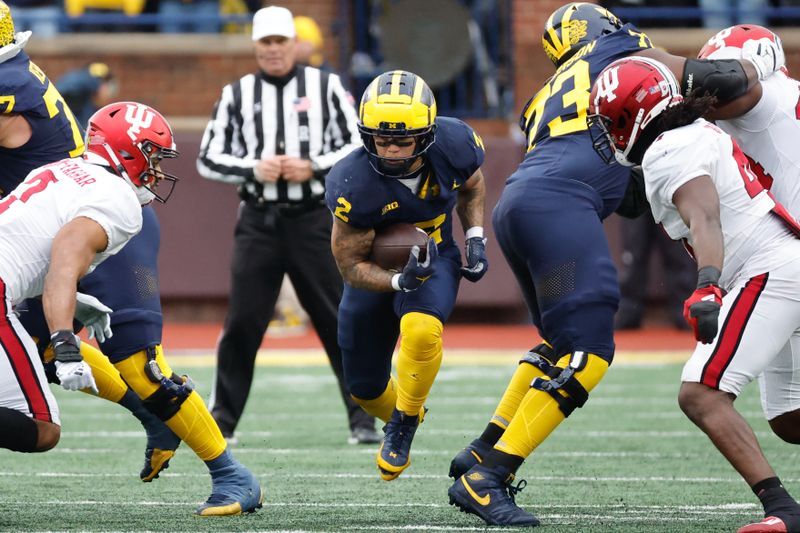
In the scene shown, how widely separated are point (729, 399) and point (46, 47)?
9.31 m

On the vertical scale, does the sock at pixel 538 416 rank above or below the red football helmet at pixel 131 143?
below

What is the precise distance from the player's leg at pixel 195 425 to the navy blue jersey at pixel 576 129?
51.3 inches

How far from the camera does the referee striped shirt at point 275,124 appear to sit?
7043 mm

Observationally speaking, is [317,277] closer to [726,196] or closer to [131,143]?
[131,143]

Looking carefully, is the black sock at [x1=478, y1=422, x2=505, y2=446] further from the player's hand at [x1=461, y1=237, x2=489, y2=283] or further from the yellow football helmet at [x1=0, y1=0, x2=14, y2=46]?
the yellow football helmet at [x1=0, y1=0, x2=14, y2=46]

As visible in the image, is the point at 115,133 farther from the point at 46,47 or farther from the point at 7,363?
the point at 46,47

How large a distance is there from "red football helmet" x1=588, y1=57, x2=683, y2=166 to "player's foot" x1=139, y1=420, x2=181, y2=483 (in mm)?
1875

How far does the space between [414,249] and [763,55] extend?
1.31 m

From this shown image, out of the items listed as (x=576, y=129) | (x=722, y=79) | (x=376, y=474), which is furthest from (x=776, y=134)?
(x=376, y=474)

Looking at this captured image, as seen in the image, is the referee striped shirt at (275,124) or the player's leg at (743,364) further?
the referee striped shirt at (275,124)

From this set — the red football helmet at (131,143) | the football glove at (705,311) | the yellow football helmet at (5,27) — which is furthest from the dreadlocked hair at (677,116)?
the yellow football helmet at (5,27)

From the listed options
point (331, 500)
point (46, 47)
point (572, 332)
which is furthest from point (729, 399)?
point (46, 47)

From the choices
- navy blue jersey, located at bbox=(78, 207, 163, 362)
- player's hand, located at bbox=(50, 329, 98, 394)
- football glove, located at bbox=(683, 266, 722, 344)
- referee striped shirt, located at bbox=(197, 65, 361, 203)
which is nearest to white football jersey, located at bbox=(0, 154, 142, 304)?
player's hand, located at bbox=(50, 329, 98, 394)

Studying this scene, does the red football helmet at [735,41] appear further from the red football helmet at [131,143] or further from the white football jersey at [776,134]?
the red football helmet at [131,143]
